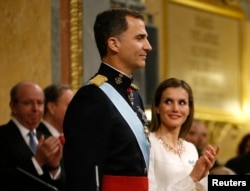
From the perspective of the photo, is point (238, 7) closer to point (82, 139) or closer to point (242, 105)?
point (242, 105)

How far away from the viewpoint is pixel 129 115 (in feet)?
12.4

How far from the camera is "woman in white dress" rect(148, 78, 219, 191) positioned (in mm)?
4184

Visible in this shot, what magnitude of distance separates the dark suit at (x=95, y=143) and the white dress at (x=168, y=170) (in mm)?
492

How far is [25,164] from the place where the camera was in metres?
4.81

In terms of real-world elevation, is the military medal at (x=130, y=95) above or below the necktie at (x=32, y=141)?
above

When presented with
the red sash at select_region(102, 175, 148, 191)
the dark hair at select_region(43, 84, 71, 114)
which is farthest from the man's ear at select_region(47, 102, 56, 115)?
the red sash at select_region(102, 175, 148, 191)

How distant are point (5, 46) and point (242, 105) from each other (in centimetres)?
393

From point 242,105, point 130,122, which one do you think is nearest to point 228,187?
point 130,122

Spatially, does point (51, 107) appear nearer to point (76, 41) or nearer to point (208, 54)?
point (76, 41)

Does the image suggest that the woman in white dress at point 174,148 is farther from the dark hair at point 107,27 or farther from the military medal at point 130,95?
the dark hair at point 107,27

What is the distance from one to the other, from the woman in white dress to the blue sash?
417mm

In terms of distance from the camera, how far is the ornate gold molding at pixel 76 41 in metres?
5.47

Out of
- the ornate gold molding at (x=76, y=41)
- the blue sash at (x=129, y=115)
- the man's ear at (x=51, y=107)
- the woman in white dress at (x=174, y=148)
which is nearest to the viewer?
the blue sash at (x=129, y=115)

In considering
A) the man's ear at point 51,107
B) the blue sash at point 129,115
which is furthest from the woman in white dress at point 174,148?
the man's ear at point 51,107
